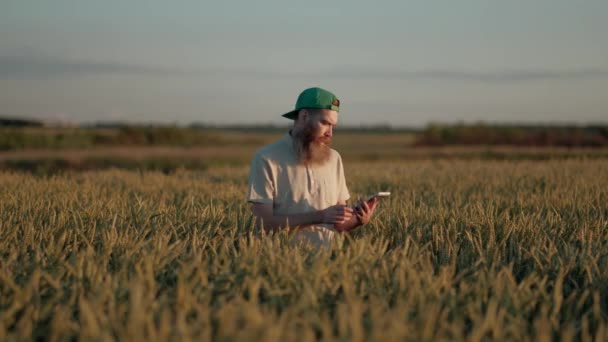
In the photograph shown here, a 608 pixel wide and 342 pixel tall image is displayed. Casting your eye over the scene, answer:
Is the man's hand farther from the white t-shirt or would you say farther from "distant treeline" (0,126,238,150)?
Answer: "distant treeline" (0,126,238,150)

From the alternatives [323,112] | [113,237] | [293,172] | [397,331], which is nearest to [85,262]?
[113,237]

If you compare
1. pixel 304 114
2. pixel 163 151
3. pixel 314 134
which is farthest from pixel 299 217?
pixel 163 151

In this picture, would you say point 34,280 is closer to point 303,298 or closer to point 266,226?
point 303,298

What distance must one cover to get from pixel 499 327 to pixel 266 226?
1662 mm

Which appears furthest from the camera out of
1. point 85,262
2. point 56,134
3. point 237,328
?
point 56,134

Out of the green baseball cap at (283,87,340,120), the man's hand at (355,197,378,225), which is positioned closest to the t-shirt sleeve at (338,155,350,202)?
the man's hand at (355,197,378,225)

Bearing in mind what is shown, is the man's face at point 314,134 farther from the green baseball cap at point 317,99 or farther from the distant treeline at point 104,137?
the distant treeline at point 104,137

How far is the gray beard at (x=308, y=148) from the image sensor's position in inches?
138

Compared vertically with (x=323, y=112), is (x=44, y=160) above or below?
below

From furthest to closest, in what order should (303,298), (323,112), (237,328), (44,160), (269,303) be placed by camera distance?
(44,160) < (323,112) < (269,303) < (303,298) < (237,328)

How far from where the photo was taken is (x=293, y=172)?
363 cm

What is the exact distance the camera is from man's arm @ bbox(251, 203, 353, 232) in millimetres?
3385

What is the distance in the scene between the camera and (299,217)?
3.56m

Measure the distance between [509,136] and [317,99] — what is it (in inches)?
1591
